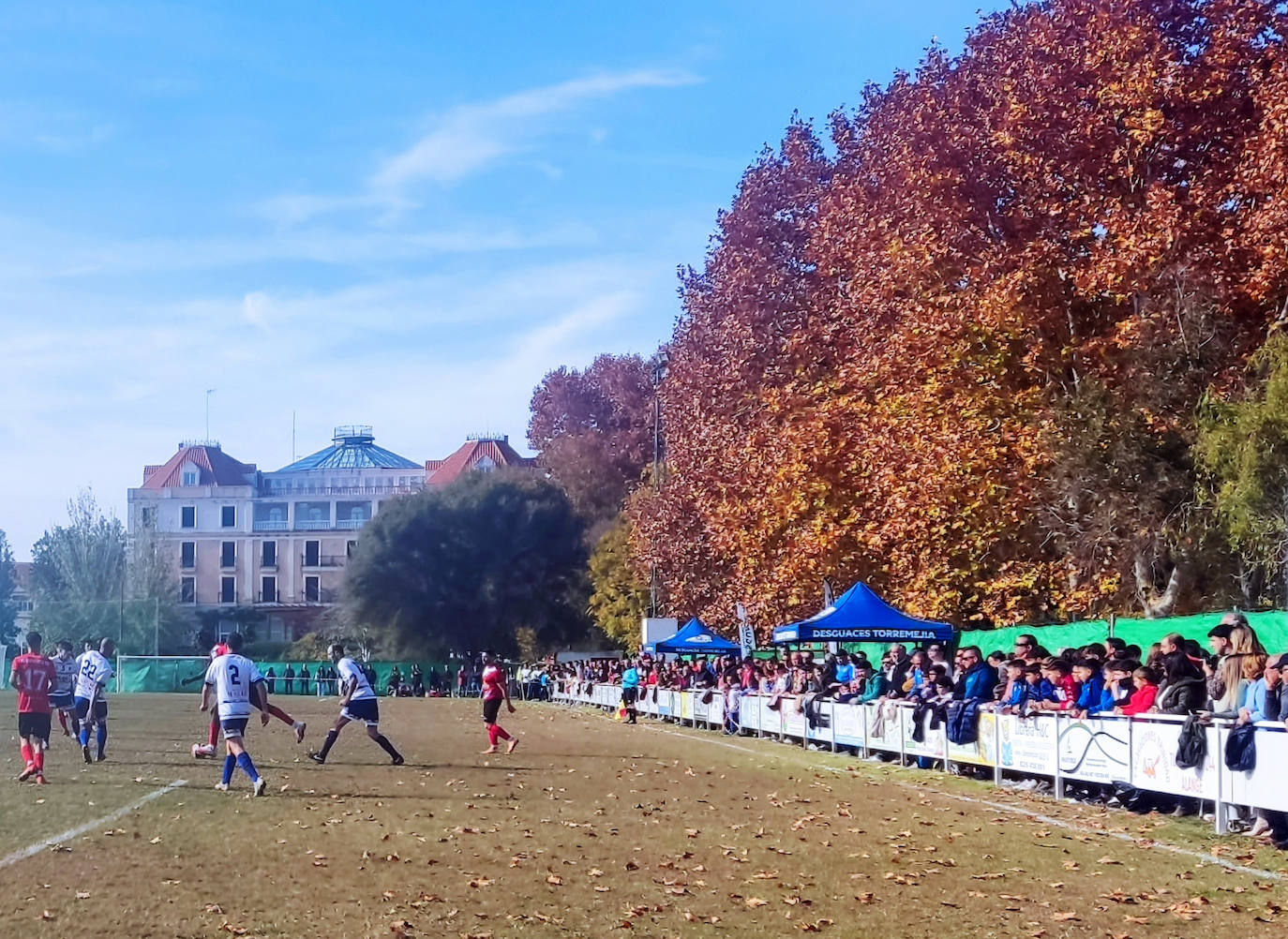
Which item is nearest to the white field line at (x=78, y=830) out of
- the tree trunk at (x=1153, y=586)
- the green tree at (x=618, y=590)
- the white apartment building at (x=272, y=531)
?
the tree trunk at (x=1153, y=586)

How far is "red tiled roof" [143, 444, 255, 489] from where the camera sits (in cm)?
10981

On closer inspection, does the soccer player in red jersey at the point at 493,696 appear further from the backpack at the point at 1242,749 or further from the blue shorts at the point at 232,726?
the backpack at the point at 1242,749

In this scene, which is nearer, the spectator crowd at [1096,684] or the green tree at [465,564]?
the spectator crowd at [1096,684]

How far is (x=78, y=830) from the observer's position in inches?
552

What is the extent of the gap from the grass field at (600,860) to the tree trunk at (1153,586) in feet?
34.2

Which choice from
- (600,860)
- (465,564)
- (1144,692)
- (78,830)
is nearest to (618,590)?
(465,564)

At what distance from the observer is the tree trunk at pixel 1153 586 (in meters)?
29.7

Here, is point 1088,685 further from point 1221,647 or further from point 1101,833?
point 1101,833

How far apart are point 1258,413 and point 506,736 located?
40.1ft

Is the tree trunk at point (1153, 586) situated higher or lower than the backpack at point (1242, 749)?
higher

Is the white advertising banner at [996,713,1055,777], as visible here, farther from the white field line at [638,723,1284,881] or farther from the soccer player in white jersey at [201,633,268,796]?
the soccer player in white jersey at [201,633,268,796]

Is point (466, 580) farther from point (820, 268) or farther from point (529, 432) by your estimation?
Answer: point (820, 268)

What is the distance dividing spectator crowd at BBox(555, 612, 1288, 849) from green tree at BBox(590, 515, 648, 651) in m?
34.1

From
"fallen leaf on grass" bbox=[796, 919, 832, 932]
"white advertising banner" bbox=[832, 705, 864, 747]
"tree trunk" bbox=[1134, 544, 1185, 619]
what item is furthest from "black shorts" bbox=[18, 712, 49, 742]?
"tree trunk" bbox=[1134, 544, 1185, 619]
